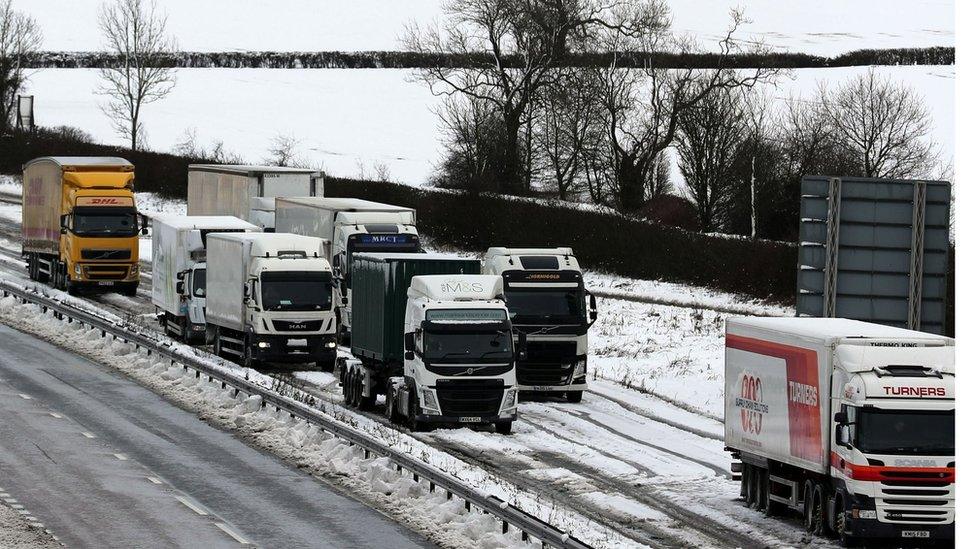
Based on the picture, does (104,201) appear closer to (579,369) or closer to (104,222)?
(104,222)

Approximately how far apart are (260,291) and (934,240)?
1869 centimetres

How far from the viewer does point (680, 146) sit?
72.8 m

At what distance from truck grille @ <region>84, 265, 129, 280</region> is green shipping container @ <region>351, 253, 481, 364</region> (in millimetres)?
20933

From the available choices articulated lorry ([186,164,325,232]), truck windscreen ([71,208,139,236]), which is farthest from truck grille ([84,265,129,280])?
articulated lorry ([186,164,325,232])

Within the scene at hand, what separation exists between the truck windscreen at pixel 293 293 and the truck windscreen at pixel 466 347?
892cm

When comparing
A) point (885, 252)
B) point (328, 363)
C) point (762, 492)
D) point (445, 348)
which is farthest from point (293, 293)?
point (885, 252)

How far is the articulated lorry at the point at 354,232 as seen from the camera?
42625mm

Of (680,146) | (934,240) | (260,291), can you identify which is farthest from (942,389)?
(680,146)

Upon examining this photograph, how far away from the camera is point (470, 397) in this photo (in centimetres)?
3047

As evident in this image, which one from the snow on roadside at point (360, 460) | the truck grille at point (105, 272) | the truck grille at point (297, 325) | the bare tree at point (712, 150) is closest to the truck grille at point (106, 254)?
the truck grille at point (105, 272)

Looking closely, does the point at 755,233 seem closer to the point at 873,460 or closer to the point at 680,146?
the point at 680,146

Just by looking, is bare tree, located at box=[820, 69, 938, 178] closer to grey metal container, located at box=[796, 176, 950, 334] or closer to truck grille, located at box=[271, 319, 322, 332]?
truck grille, located at box=[271, 319, 322, 332]

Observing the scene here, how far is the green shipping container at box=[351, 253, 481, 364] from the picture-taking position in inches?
1286

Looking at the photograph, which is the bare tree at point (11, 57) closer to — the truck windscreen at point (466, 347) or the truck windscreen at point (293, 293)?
the truck windscreen at point (293, 293)
